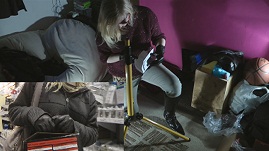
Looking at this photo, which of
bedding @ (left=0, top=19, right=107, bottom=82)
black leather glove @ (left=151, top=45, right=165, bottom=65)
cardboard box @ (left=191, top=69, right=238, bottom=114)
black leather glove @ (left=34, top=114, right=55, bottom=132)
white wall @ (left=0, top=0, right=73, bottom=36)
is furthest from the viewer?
white wall @ (left=0, top=0, right=73, bottom=36)

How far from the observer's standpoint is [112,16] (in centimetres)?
168

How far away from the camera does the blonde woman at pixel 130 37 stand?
1.70 meters

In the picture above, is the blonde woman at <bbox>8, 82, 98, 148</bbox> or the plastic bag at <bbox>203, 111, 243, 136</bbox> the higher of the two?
the blonde woman at <bbox>8, 82, 98, 148</bbox>

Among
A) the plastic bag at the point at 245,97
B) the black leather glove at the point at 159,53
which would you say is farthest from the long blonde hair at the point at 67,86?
the plastic bag at the point at 245,97

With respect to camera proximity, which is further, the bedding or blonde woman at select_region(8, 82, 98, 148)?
the bedding

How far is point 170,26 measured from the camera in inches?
103

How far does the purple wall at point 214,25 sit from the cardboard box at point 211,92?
0.89ft

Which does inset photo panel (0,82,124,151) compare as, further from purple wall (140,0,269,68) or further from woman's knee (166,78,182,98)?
purple wall (140,0,269,68)

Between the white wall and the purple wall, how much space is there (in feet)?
3.24

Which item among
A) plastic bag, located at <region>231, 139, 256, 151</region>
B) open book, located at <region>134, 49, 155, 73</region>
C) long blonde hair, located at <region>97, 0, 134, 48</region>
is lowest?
plastic bag, located at <region>231, 139, 256, 151</region>

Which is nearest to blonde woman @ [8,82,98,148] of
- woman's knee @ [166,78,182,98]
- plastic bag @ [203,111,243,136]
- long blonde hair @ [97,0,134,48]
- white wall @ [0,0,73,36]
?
long blonde hair @ [97,0,134,48]

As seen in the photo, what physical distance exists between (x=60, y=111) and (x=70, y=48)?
4.48 ft

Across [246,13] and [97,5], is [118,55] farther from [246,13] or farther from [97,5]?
[97,5]

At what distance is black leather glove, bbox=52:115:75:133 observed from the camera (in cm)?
116
